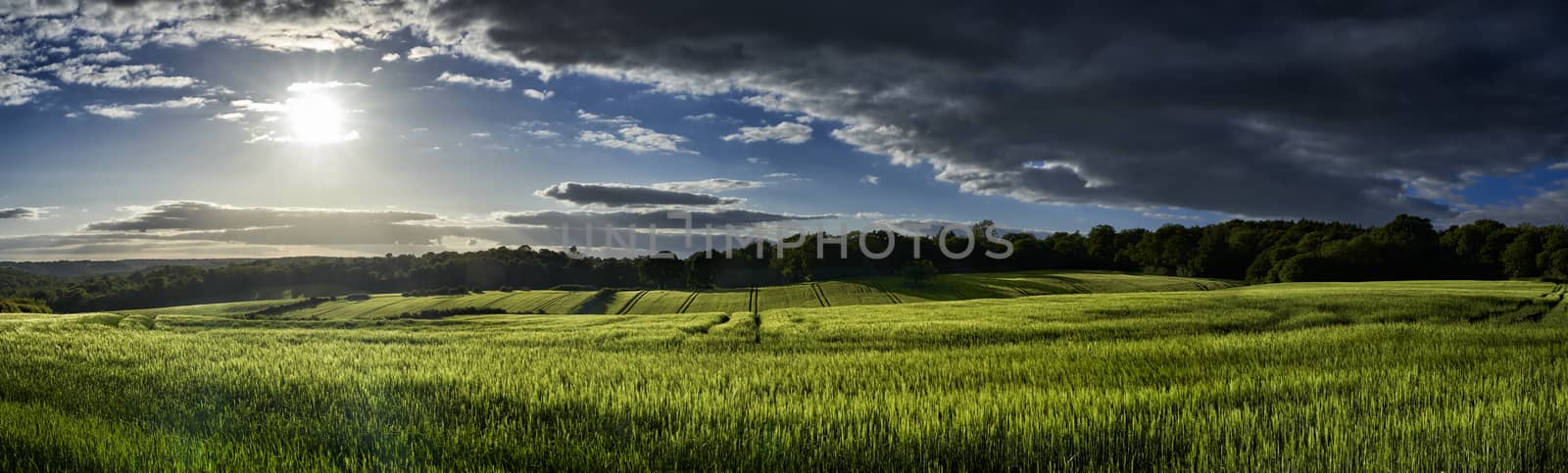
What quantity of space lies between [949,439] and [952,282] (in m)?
81.4

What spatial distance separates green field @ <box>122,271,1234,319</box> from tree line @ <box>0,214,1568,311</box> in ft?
41.6

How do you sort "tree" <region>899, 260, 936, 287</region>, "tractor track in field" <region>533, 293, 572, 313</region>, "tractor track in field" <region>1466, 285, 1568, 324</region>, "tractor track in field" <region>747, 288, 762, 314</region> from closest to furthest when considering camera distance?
"tractor track in field" <region>1466, 285, 1568, 324</region> → "tractor track in field" <region>747, 288, 762, 314</region> → "tractor track in field" <region>533, 293, 572, 313</region> → "tree" <region>899, 260, 936, 287</region>

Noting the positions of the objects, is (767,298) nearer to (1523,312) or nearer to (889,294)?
(889,294)

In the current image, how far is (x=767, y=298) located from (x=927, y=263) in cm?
3187

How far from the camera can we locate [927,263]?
338ft

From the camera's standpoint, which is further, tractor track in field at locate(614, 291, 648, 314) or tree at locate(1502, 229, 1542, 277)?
tree at locate(1502, 229, 1542, 277)

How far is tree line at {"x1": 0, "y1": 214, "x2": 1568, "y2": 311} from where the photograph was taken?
94.4 m

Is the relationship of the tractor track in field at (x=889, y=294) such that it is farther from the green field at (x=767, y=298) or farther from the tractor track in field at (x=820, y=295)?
the tractor track in field at (x=820, y=295)

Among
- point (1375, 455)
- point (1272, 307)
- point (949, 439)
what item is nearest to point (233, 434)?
point (949, 439)

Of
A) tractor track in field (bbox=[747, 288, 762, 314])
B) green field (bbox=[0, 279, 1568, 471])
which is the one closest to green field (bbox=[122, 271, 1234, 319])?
tractor track in field (bbox=[747, 288, 762, 314])

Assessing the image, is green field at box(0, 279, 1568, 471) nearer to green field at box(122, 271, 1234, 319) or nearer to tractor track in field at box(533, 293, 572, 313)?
green field at box(122, 271, 1234, 319)

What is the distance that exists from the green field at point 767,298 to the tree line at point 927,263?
12.7 meters

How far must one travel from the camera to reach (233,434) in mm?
6723

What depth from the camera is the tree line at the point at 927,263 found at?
94.4 metres
